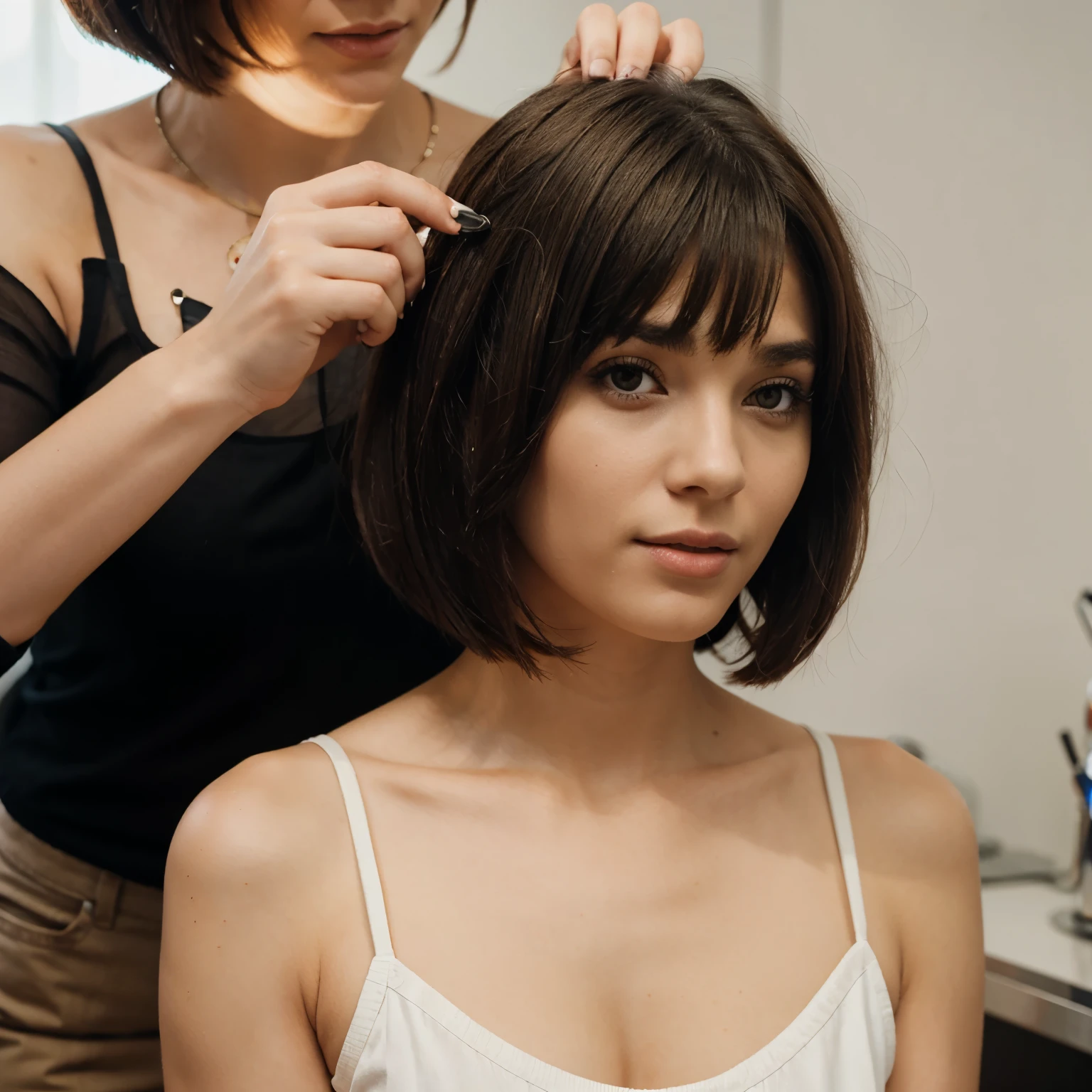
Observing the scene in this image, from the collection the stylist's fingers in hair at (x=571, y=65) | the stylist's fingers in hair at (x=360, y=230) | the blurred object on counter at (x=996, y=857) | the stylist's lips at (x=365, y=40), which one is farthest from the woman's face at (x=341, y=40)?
the blurred object on counter at (x=996, y=857)

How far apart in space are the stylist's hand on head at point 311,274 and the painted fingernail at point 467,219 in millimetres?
13

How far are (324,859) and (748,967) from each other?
0.37 m

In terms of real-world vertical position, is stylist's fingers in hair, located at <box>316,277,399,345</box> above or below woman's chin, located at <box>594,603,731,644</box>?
above

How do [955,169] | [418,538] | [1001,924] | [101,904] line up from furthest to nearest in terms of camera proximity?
1. [955,169]
2. [1001,924]
3. [101,904]
4. [418,538]

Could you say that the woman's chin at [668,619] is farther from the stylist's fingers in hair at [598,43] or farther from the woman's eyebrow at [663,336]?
the stylist's fingers in hair at [598,43]

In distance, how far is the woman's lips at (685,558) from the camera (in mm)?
962

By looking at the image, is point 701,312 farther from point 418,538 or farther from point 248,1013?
point 248,1013

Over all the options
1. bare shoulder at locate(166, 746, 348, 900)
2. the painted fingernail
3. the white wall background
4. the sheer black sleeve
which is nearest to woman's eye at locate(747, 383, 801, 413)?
the painted fingernail

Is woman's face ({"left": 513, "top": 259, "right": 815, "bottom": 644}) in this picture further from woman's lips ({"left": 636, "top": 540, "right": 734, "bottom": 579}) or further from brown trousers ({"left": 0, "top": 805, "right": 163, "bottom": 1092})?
brown trousers ({"left": 0, "top": 805, "right": 163, "bottom": 1092})

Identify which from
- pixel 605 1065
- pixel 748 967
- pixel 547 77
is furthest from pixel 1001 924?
pixel 547 77

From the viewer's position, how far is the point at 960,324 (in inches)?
81.0

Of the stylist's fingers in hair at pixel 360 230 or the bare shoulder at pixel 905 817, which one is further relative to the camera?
the bare shoulder at pixel 905 817

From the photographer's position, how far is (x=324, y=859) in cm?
100

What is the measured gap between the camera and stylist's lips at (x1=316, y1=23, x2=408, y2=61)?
1.11 m
